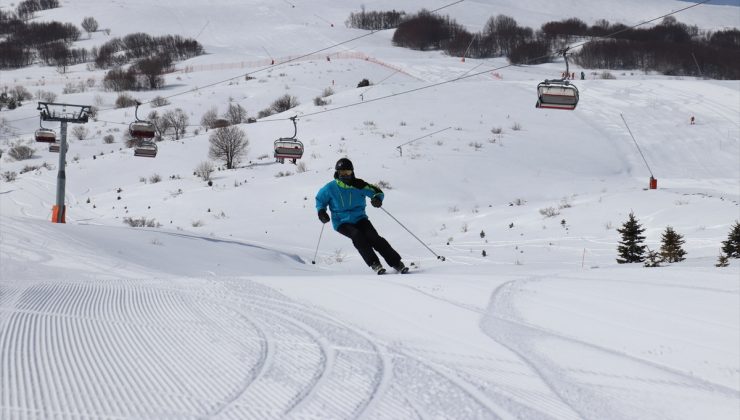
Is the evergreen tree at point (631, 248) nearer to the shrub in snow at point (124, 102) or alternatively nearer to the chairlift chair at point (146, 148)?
the chairlift chair at point (146, 148)

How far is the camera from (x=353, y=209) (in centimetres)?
874

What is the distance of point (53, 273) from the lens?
663 cm

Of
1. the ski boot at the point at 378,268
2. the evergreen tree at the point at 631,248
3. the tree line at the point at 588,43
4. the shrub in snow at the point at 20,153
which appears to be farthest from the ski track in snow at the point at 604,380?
the tree line at the point at 588,43

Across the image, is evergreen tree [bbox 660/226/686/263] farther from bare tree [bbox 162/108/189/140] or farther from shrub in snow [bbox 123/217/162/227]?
bare tree [bbox 162/108/189/140]

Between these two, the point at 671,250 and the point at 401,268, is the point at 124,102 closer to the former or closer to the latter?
the point at 671,250

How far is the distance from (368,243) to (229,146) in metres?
27.3

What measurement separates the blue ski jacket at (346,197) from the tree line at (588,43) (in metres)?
63.0

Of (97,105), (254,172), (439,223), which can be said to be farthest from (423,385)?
(97,105)

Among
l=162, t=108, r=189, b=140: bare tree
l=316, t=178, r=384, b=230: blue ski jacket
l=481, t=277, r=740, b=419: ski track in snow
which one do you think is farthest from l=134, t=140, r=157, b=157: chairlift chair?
l=162, t=108, r=189, b=140: bare tree

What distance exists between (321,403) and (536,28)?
4215 inches

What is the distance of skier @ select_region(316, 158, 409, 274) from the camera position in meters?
8.48

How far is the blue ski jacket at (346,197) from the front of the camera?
862 centimetres

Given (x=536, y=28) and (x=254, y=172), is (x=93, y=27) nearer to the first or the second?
(x=536, y=28)

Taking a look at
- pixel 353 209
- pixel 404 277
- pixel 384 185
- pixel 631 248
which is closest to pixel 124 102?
pixel 384 185
